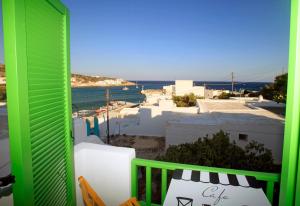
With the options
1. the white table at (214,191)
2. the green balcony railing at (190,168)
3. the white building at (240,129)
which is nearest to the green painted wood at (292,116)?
the white table at (214,191)

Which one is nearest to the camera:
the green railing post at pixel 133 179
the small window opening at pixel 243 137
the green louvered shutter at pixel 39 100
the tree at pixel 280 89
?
the green louvered shutter at pixel 39 100

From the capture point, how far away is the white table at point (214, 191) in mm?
1479

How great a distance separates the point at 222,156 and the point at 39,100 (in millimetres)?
4058

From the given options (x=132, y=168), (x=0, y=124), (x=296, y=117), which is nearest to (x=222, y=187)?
(x=296, y=117)

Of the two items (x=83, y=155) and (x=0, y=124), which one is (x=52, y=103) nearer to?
(x=83, y=155)

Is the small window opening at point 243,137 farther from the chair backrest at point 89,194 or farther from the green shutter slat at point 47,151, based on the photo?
the green shutter slat at point 47,151

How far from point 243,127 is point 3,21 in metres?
8.70

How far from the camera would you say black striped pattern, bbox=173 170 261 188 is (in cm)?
164

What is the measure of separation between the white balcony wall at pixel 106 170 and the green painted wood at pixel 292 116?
134 cm

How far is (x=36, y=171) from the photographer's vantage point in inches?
55.5

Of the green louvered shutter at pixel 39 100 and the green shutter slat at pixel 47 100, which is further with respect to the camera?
the green shutter slat at pixel 47 100

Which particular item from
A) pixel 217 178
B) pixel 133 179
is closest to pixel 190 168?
pixel 217 178

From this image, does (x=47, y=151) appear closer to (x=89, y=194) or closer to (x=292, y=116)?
(x=89, y=194)

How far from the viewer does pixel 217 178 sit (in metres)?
1.71
